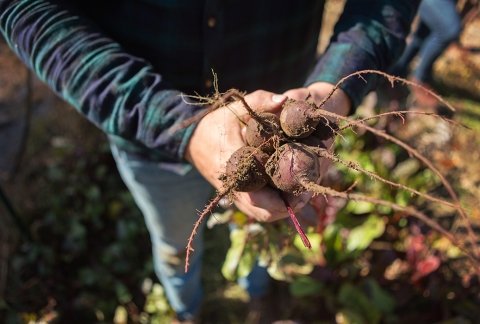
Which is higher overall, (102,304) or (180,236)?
(180,236)

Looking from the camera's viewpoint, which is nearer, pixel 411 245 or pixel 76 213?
pixel 411 245

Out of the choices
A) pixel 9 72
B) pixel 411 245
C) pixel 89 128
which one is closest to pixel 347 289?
pixel 411 245

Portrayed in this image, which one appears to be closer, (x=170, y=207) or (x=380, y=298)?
(x=170, y=207)

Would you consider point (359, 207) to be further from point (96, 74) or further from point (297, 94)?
point (96, 74)

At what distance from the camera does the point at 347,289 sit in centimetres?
221

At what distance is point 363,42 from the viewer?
4.33ft

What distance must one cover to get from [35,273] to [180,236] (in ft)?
3.82

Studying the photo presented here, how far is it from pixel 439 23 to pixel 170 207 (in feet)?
8.37

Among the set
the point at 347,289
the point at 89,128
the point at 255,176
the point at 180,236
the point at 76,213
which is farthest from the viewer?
the point at 89,128

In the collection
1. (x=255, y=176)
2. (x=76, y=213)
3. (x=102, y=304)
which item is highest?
(x=255, y=176)

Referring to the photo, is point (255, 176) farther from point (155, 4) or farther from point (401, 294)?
point (401, 294)

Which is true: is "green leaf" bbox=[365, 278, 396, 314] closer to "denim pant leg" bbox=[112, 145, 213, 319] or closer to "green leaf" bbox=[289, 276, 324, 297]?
"green leaf" bbox=[289, 276, 324, 297]

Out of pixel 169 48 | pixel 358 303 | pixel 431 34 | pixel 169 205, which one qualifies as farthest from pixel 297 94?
pixel 431 34

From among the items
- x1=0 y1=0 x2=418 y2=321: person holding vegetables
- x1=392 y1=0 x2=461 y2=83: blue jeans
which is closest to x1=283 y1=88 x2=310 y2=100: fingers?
x1=0 y1=0 x2=418 y2=321: person holding vegetables
